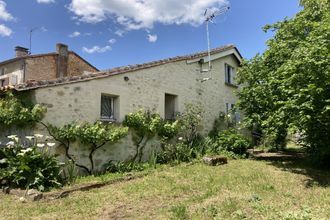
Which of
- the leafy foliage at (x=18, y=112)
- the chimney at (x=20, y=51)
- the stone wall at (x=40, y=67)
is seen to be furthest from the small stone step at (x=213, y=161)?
the chimney at (x=20, y=51)

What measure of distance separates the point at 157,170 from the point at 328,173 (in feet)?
20.1

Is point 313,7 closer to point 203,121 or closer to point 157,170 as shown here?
point 203,121

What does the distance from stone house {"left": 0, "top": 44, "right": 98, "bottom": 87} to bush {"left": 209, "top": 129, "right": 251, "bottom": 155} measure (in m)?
15.1

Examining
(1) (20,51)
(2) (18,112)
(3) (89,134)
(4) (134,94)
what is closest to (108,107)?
(4) (134,94)

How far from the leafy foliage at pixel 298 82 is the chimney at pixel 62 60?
16.0 m

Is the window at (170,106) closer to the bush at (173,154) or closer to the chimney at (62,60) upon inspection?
the bush at (173,154)

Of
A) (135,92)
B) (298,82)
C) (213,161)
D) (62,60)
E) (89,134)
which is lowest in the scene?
(213,161)

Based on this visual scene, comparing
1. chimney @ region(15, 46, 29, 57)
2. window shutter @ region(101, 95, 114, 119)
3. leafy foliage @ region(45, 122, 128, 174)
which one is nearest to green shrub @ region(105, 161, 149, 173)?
leafy foliage @ region(45, 122, 128, 174)

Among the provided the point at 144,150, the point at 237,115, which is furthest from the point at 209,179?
the point at 237,115

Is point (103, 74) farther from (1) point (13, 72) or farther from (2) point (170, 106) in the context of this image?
(1) point (13, 72)

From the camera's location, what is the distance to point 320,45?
9.35 meters

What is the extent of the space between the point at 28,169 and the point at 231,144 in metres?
9.81

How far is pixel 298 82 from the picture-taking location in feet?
31.5

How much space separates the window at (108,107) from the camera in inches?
482
